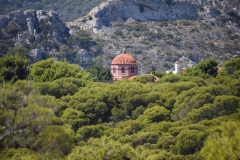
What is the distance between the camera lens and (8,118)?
20656mm

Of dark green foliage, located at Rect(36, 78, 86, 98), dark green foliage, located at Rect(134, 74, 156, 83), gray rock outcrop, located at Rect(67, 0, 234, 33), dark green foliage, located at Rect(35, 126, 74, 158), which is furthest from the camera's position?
gray rock outcrop, located at Rect(67, 0, 234, 33)

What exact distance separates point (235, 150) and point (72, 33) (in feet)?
443

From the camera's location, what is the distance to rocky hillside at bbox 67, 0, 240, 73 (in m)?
148

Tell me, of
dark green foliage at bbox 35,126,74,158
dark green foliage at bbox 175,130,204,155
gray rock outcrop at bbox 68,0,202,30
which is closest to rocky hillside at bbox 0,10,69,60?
gray rock outcrop at bbox 68,0,202,30

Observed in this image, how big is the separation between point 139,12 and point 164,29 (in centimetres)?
869

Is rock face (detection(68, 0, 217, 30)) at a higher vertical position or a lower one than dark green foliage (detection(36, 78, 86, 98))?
higher

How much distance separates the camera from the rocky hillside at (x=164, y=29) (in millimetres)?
148375

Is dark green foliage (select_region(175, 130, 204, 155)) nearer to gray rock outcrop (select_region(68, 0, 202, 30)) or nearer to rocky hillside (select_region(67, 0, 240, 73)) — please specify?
rocky hillside (select_region(67, 0, 240, 73))

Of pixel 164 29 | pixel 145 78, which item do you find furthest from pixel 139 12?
pixel 145 78

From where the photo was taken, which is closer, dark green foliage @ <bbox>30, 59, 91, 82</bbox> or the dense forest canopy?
the dense forest canopy

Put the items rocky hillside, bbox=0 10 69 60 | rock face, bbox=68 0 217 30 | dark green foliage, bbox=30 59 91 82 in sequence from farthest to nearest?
rock face, bbox=68 0 217 30 → rocky hillside, bbox=0 10 69 60 → dark green foliage, bbox=30 59 91 82

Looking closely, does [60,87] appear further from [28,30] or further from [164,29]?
[164,29]

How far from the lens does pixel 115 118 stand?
180 feet

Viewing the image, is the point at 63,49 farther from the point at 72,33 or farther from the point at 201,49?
the point at 201,49
